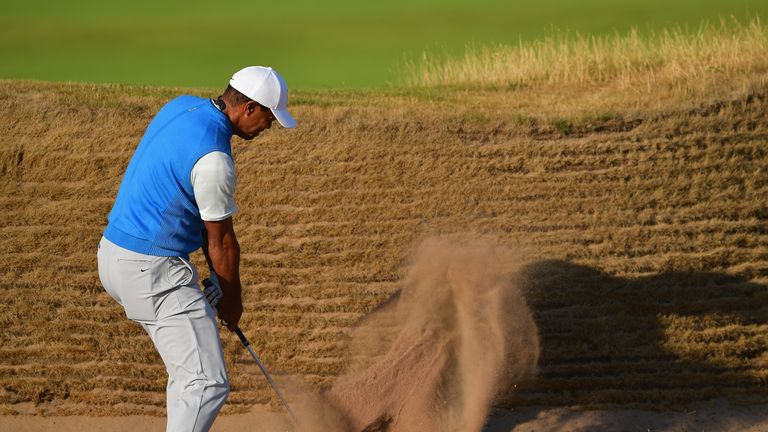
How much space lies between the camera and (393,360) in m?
6.45

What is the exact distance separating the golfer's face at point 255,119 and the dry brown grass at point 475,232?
5.32 ft

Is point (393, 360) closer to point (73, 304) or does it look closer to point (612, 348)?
point (612, 348)

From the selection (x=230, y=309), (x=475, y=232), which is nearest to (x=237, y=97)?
(x=230, y=309)

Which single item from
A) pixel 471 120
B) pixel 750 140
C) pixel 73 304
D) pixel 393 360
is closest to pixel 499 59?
pixel 471 120

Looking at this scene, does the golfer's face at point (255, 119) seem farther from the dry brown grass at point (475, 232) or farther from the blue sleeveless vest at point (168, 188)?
the dry brown grass at point (475, 232)

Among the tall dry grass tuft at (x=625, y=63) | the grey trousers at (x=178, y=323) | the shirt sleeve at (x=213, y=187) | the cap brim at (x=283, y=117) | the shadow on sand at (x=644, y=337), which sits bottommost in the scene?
the shadow on sand at (x=644, y=337)

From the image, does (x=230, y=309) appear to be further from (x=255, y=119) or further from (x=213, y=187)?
(x=255, y=119)

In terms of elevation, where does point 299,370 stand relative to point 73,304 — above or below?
below

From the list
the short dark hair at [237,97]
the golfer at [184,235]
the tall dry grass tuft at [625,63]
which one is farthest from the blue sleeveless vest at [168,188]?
the tall dry grass tuft at [625,63]

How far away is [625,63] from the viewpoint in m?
8.16

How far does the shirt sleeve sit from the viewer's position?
15.1ft

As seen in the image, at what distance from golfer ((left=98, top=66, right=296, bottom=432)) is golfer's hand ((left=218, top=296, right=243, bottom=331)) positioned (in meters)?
0.04

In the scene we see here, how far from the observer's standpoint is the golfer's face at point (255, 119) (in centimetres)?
499

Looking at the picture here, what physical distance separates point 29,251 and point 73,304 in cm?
48
